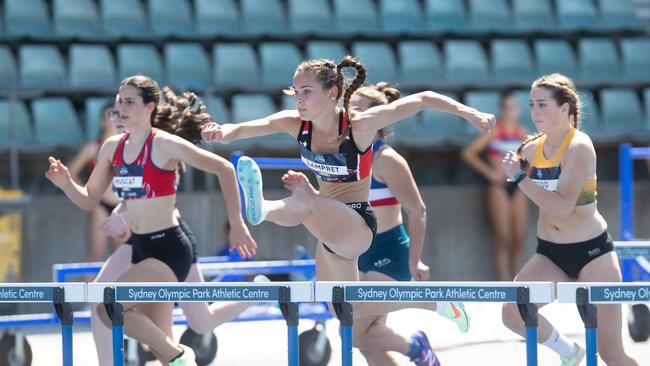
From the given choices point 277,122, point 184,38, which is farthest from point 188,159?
point 184,38

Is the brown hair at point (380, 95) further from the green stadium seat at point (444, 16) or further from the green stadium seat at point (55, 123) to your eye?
the green stadium seat at point (444, 16)

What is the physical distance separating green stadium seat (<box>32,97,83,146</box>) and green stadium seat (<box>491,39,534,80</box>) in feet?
12.6

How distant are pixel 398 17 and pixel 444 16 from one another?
455 millimetres

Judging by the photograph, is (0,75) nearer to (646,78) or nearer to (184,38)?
(184,38)

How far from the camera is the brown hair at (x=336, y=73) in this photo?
4.81m

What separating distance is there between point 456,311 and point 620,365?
0.97m

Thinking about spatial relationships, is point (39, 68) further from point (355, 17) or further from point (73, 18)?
point (355, 17)

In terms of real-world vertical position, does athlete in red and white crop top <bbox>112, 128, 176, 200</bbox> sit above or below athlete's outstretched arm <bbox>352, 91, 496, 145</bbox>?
below

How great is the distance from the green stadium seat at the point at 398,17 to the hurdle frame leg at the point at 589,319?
23.0 ft

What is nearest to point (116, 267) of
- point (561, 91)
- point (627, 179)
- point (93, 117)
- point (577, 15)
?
point (561, 91)

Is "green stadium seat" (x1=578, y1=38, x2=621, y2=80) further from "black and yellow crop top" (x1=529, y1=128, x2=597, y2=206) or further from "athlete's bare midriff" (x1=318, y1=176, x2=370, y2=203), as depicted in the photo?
"athlete's bare midriff" (x1=318, y1=176, x2=370, y2=203)

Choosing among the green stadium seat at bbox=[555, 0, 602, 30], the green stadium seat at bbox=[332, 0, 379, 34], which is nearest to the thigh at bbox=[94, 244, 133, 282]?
the green stadium seat at bbox=[332, 0, 379, 34]

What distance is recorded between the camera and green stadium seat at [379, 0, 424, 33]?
425 inches

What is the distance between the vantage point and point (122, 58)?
980cm
